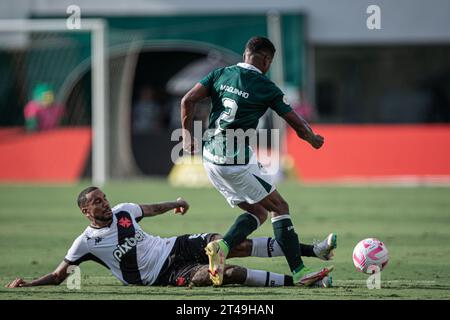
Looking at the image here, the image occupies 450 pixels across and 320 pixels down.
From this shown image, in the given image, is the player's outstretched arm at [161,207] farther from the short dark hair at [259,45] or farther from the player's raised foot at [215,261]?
the short dark hair at [259,45]

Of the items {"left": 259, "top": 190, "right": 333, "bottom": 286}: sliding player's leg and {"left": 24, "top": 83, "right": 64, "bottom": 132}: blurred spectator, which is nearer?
{"left": 259, "top": 190, "right": 333, "bottom": 286}: sliding player's leg

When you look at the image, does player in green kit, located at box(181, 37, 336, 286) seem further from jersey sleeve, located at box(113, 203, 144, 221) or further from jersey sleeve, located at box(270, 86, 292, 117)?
jersey sleeve, located at box(113, 203, 144, 221)

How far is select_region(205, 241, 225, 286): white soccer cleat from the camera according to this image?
842 centimetres

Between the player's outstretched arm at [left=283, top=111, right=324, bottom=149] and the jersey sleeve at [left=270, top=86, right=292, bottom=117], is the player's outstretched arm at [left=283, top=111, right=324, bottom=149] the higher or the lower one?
the lower one

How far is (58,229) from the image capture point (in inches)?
557

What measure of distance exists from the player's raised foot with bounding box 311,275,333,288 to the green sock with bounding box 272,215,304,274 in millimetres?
203

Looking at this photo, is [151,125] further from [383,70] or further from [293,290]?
[293,290]

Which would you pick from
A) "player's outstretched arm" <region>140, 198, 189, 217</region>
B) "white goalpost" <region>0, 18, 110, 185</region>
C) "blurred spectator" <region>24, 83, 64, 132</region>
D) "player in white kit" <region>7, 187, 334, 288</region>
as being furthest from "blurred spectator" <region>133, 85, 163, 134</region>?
"player in white kit" <region>7, 187, 334, 288</region>

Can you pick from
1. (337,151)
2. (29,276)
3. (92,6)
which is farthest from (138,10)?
(29,276)

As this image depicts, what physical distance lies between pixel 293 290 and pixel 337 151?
1452 centimetres

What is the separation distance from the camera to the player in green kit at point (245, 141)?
28.6 feet

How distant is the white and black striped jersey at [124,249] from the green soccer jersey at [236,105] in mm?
950

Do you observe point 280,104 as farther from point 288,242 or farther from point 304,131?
point 288,242

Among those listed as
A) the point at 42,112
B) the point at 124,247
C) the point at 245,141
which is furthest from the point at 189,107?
the point at 42,112
